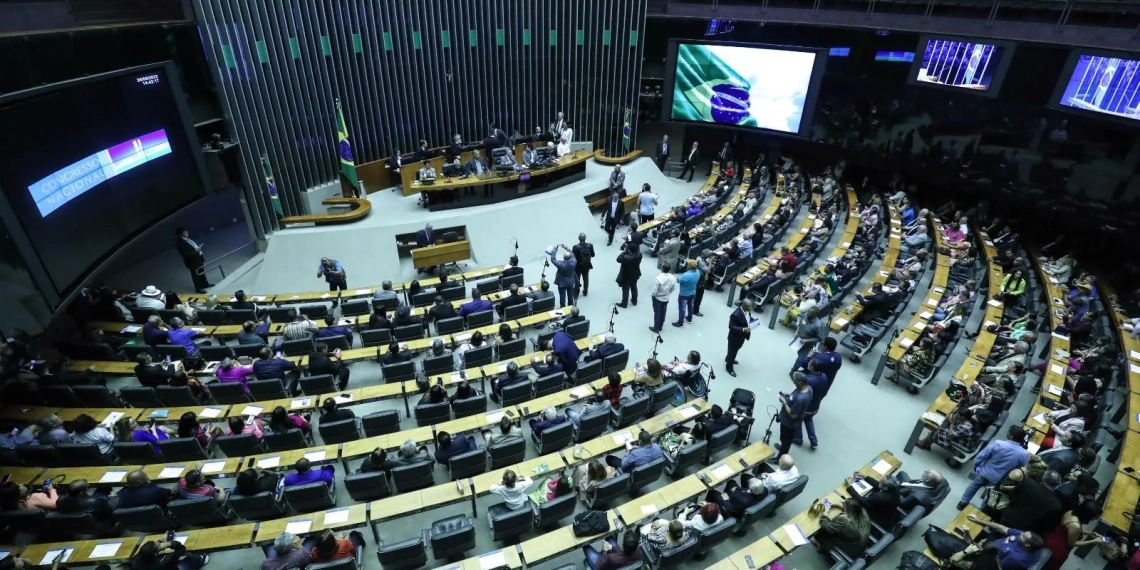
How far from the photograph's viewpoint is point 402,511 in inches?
242

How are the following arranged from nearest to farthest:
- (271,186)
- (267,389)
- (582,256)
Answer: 1. (267,389)
2. (582,256)
3. (271,186)

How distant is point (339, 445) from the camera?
7.09m

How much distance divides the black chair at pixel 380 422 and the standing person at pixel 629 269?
17.1 ft

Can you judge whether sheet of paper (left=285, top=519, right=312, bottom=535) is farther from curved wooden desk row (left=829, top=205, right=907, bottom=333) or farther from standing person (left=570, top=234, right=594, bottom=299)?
curved wooden desk row (left=829, top=205, right=907, bottom=333)

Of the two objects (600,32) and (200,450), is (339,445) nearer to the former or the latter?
(200,450)

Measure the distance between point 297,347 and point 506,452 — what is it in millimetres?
4374

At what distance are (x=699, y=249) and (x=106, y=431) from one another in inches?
434

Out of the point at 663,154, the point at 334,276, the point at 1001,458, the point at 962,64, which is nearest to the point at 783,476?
the point at 1001,458

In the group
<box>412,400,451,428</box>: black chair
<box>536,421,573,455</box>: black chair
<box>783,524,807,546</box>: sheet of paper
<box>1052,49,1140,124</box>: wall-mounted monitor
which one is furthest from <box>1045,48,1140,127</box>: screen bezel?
<box>412,400,451,428</box>: black chair

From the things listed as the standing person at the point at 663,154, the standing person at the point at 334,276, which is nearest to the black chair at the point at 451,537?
the standing person at the point at 334,276

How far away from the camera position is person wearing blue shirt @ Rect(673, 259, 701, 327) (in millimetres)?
10337

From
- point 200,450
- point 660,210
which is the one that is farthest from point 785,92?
point 200,450

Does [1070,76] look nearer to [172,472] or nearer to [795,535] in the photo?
[795,535]

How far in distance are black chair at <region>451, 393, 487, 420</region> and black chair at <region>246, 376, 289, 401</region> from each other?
2607 millimetres
